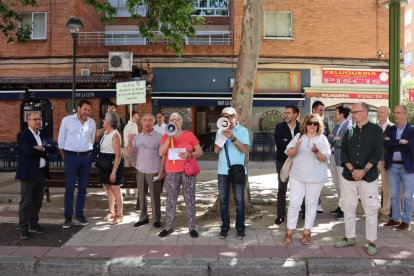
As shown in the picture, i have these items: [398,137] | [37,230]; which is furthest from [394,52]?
[37,230]

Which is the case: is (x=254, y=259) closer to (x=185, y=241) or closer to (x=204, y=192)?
(x=185, y=241)

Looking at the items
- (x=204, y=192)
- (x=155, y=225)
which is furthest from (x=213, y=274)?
(x=204, y=192)

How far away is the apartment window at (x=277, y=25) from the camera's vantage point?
62.6 feet

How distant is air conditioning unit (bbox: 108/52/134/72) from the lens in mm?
17375

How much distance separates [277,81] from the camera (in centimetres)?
1891

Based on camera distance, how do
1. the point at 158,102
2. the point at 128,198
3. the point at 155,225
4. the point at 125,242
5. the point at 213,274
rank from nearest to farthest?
the point at 213,274 < the point at 125,242 < the point at 155,225 < the point at 128,198 < the point at 158,102

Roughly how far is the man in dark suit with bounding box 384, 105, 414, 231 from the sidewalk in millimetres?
282

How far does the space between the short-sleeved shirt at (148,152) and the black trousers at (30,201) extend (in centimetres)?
150

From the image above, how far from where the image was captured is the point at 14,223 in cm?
694

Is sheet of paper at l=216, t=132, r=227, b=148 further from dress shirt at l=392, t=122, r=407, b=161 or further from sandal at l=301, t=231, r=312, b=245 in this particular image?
dress shirt at l=392, t=122, r=407, b=161

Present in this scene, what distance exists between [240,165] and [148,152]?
5.12 ft

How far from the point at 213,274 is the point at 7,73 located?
56.6 ft

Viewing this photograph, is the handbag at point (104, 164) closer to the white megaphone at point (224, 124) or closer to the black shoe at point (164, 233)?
the black shoe at point (164, 233)

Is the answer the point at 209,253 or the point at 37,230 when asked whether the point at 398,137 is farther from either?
the point at 37,230
